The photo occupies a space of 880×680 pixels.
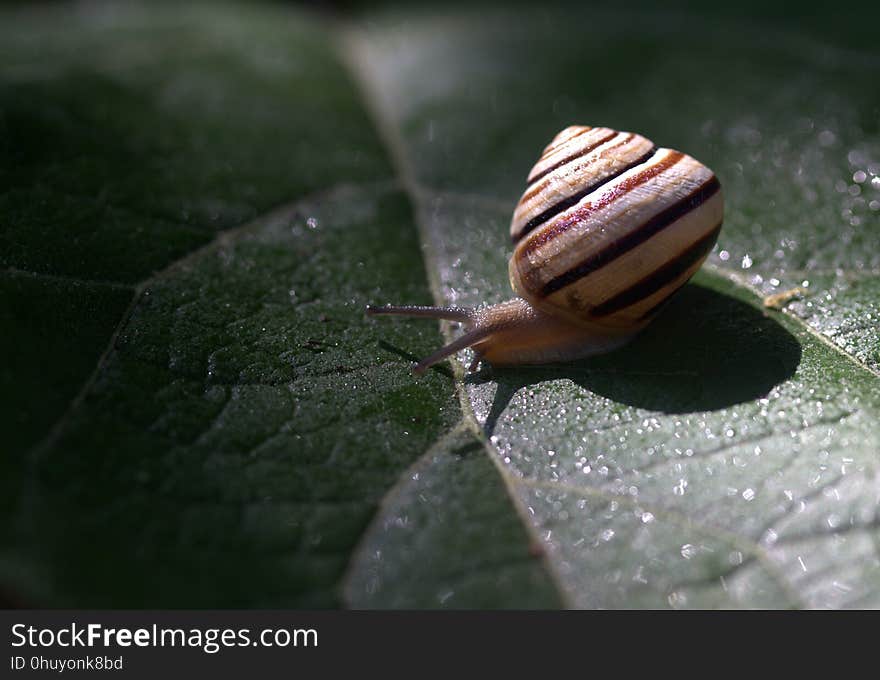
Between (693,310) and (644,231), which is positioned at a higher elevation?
(644,231)

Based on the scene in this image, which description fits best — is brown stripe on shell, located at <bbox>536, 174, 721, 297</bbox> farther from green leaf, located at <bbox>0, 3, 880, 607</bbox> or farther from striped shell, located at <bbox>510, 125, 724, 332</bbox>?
green leaf, located at <bbox>0, 3, 880, 607</bbox>

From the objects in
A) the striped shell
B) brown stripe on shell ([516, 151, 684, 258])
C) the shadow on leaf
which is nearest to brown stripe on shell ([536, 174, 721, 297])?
the striped shell

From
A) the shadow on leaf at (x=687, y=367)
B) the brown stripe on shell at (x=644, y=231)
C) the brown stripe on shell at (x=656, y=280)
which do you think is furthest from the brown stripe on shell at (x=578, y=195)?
the shadow on leaf at (x=687, y=367)

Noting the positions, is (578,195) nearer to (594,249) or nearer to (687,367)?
(594,249)

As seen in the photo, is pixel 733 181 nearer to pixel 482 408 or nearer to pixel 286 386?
pixel 482 408

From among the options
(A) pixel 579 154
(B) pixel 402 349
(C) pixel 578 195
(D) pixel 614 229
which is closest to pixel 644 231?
(D) pixel 614 229

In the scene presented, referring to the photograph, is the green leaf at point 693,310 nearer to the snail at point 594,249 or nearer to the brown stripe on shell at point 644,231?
the snail at point 594,249
